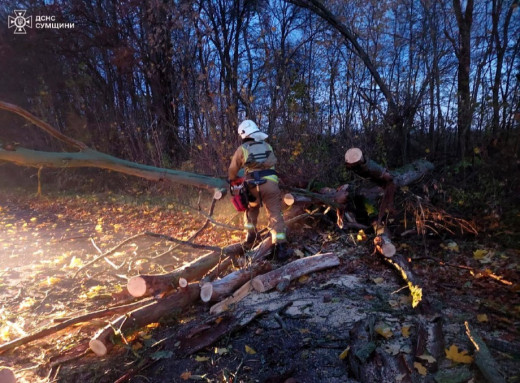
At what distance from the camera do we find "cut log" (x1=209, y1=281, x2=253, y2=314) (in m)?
3.41

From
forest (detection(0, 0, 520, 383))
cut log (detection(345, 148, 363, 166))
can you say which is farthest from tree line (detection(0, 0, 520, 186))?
cut log (detection(345, 148, 363, 166))

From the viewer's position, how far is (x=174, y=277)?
3613mm

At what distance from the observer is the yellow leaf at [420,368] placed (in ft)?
7.41

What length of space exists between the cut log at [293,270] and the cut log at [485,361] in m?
1.77

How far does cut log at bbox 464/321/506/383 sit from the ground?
89 millimetres

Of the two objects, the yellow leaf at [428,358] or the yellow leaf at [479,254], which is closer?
the yellow leaf at [428,358]

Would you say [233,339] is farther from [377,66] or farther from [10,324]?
[377,66]

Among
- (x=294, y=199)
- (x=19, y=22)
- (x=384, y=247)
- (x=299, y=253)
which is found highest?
(x=19, y=22)

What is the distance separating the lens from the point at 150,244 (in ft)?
Answer: 20.1

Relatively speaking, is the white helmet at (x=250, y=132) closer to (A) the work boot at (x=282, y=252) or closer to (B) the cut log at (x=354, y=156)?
(B) the cut log at (x=354, y=156)

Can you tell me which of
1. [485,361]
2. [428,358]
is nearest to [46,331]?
[428,358]

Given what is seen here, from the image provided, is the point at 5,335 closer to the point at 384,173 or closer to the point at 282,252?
the point at 282,252

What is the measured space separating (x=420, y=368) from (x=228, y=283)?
209 centimetres

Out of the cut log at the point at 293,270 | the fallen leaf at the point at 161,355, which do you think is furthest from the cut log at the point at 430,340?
the fallen leaf at the point at 161,355
